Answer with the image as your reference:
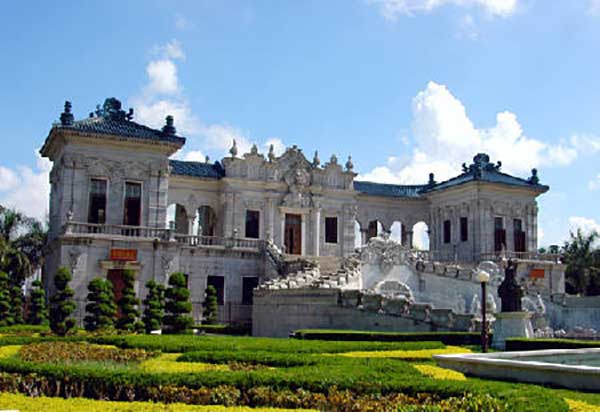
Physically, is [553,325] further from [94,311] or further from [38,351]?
[38,351]

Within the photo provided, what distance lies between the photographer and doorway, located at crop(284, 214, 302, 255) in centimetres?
4475

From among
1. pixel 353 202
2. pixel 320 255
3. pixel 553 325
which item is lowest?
pixel 553 325

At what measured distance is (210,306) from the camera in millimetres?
35375

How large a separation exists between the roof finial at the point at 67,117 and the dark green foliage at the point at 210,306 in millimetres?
11108

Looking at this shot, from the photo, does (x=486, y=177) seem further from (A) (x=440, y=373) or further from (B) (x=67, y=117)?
(A) (x=440, y=373)

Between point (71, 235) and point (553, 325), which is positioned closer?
point (71, 235)

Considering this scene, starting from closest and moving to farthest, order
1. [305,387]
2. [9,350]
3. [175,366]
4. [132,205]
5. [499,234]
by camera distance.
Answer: [305,387] < [175,366] < [9,350] < [132,205] < [499,234]

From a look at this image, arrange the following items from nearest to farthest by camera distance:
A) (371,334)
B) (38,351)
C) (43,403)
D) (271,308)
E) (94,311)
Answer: (43,403)
(38,351)
(371,334)
(94,311)
(271,308)

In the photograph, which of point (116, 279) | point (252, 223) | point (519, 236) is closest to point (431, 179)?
point (519, 236)

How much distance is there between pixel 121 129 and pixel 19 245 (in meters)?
18.5

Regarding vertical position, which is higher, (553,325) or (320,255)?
(320,255)


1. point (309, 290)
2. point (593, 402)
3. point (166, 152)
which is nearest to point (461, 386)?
point (593, 402)

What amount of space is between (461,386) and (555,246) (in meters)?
58.6

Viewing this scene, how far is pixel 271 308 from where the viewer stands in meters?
30.6
